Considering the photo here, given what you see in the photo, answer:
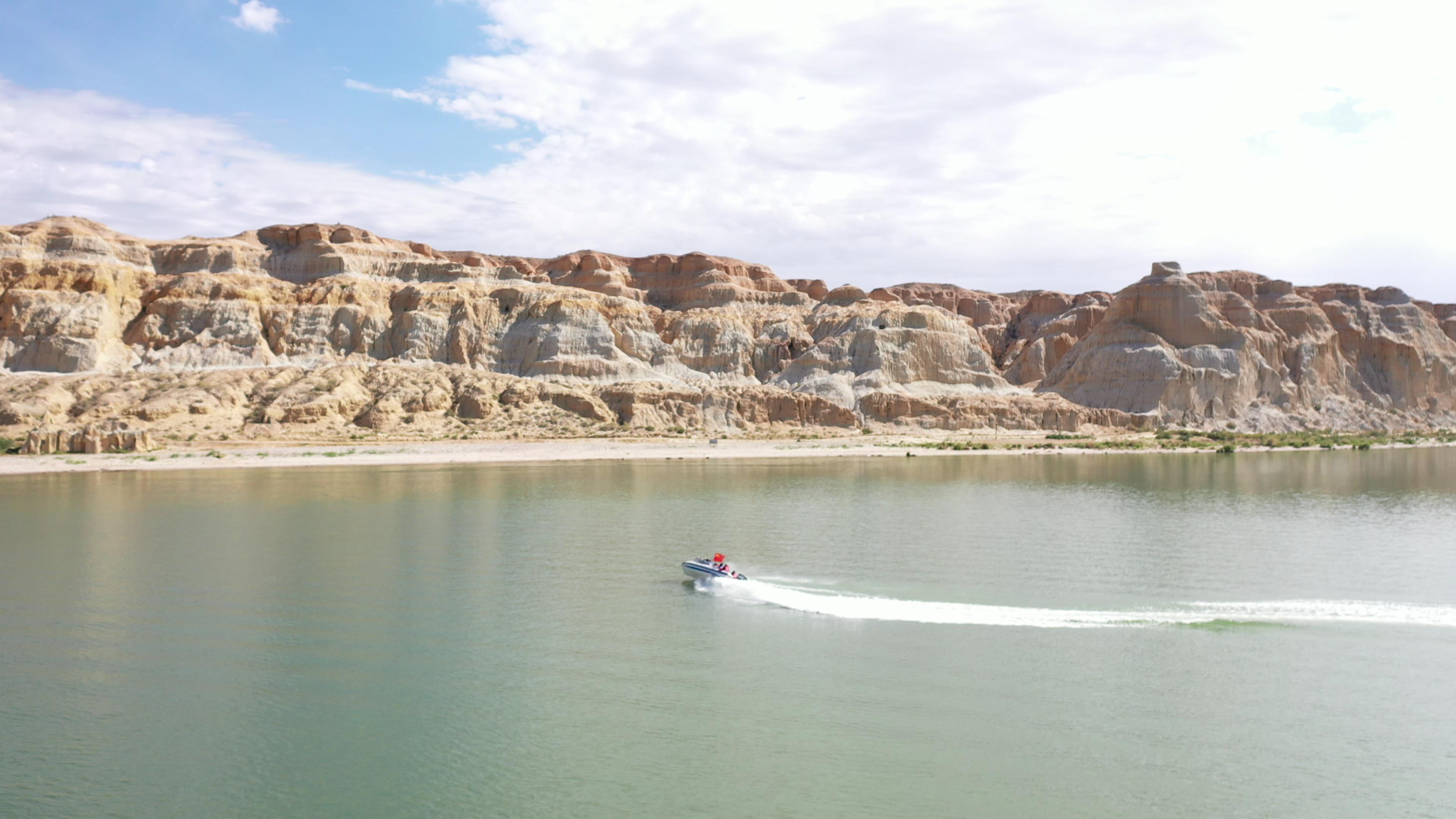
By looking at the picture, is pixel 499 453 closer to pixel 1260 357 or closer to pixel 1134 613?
pixel 1134 613

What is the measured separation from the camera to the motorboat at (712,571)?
25938mm

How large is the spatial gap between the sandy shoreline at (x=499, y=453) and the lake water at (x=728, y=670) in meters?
28.6

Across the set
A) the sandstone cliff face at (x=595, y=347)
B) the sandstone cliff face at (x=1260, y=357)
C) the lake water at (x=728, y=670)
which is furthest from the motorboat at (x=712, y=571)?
the sandstone cliff face at (x=1260, y=357)

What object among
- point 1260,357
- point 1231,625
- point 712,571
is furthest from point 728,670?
point 1260,357

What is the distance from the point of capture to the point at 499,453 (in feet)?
244

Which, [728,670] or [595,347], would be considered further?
[595,347]

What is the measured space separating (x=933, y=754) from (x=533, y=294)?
109 metres

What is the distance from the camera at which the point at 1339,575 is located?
87.6ft

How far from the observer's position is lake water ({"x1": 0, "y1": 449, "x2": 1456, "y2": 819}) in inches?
563

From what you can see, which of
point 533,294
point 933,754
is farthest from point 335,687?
point 533,294

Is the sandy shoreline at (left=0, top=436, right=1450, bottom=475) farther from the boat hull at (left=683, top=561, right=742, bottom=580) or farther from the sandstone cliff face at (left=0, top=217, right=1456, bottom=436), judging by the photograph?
the boat hull at (left=683, top=561, right=742, bottom=580)

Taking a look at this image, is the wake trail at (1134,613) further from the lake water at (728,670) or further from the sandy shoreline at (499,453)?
the sandy shoreline at (499,453)

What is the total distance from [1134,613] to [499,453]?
57499 mm

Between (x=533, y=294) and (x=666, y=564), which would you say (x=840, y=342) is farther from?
(x=666, y=564)
